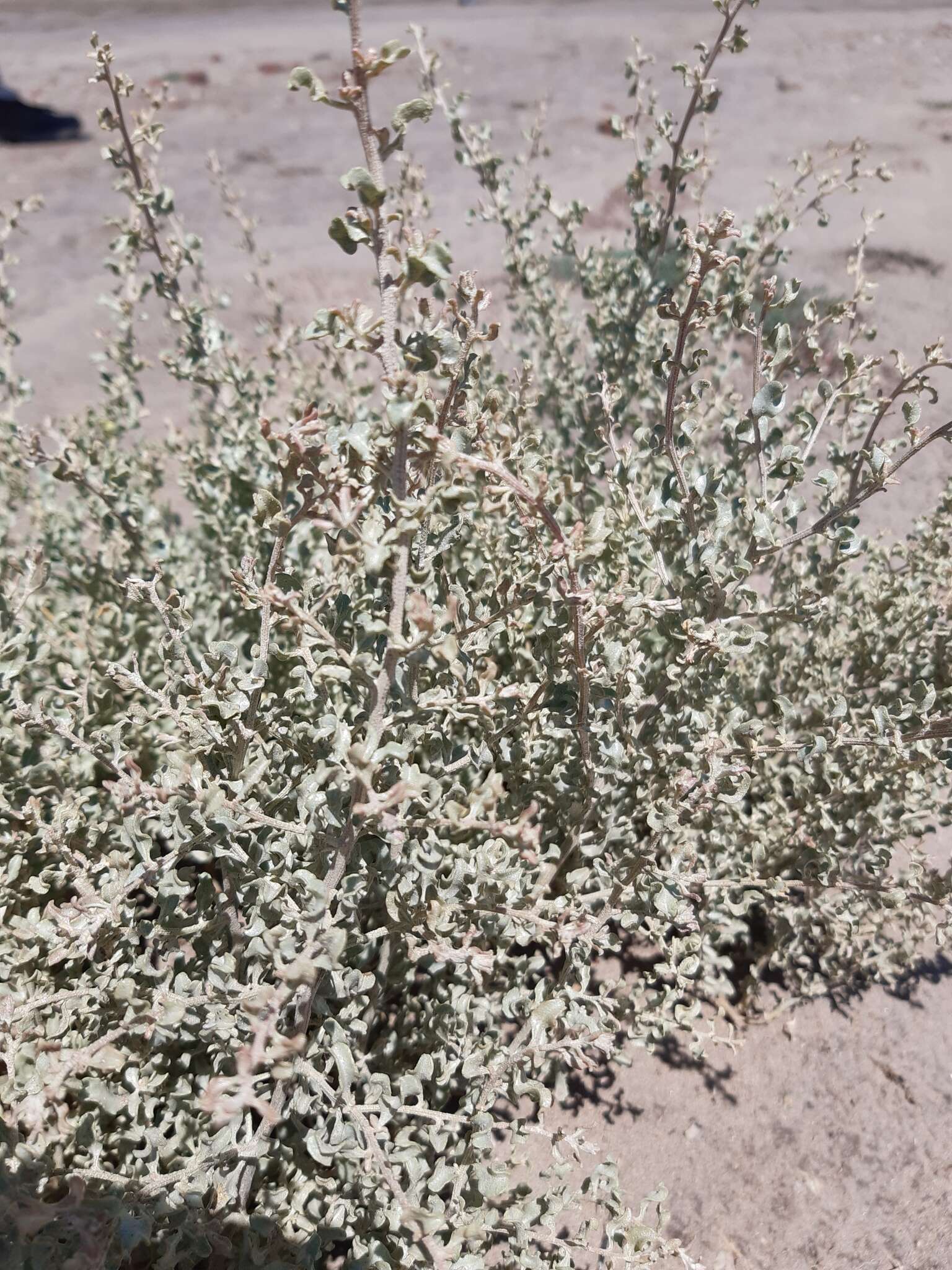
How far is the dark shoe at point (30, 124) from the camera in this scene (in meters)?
11.6

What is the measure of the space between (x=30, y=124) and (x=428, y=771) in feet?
43.4

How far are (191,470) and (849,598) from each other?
218 centimetres

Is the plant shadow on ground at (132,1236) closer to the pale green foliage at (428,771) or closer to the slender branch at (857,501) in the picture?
the pale green foliage at (428,771)

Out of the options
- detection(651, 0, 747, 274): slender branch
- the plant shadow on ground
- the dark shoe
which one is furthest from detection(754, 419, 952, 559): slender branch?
the dark shoe

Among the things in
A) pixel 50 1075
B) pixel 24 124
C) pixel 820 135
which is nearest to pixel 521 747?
pixel 50 1075

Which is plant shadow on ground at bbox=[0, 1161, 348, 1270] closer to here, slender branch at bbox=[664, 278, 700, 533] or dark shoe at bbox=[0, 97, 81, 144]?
slender branch at bbox=[664, 278, 700, 533]

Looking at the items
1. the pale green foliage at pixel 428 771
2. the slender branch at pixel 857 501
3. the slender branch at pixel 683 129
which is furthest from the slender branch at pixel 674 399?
the slender branch at pixel 683 129

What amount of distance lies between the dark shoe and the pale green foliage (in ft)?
37.0

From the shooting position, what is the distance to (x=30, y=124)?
11.8m

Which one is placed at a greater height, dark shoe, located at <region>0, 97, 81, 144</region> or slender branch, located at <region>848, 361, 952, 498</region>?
dark shoe, located at <region>0, 97, 81, 144</region>

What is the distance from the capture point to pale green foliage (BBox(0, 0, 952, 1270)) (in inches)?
54.0

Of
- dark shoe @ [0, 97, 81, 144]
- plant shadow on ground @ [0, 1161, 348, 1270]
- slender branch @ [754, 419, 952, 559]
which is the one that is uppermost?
dark shoe @ [0, 97, 81, 144]

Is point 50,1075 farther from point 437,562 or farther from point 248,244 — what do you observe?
point 248,244

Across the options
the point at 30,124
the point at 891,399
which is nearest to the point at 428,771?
the point at 891,399
